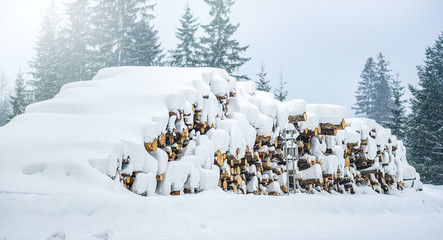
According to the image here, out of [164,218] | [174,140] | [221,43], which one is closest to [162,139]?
[174,140]

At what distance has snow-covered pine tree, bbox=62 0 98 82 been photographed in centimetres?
2845

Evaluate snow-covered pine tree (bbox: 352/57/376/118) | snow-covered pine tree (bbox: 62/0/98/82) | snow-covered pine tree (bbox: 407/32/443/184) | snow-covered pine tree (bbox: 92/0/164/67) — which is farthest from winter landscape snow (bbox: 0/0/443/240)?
snow-covered pine tree (bbox: 352/57/376/118)

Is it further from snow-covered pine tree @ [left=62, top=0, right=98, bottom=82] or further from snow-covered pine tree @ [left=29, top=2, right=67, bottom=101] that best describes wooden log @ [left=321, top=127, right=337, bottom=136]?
snow-covered pine tree @ [left=62, top=0, right=98, bottom=82]

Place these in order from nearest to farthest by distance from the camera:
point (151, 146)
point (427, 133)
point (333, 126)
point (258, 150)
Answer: point (151, 146) → point (258, 150) → point (333, 126) → point (427, 133)

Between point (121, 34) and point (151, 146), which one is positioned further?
point (121, 34)

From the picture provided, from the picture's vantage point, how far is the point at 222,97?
32.2 ft

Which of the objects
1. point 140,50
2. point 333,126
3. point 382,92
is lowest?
point 333,126

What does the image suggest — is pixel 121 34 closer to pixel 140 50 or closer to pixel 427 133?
pixel 140 50

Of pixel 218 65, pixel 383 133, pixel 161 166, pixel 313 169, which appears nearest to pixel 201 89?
pixel 161 166

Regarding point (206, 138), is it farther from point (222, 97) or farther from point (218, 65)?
point (218, 65)

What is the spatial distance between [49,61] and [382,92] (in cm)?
4172

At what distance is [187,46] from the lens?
1158 inches

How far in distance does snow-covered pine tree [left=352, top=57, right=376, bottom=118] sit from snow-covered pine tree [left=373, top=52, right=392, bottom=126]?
0.55 metres

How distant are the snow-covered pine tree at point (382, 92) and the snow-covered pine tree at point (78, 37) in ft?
120
